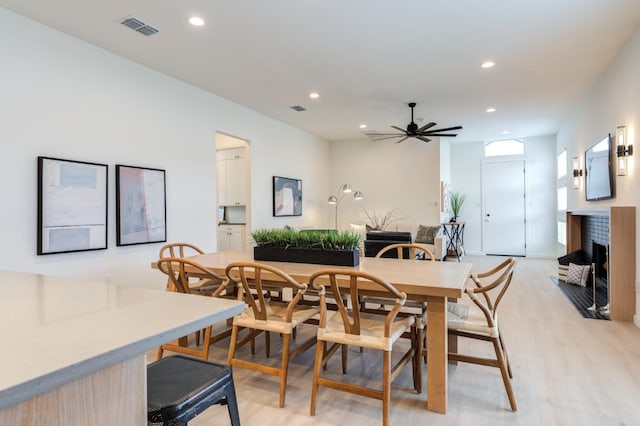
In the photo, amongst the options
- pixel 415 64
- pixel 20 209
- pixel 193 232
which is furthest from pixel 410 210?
pixel 20 209

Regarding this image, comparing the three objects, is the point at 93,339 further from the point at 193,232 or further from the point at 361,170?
the point at 361,170

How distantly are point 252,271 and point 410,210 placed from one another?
6.41 metres

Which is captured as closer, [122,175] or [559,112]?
[122,175]

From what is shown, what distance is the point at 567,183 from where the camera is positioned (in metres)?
6.83

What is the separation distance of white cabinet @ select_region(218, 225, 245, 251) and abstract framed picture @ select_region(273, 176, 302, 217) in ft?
2.29

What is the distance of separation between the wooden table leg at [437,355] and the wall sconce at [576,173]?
5.07 meters

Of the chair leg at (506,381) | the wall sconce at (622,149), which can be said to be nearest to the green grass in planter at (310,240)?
the chair leg at (506,381)

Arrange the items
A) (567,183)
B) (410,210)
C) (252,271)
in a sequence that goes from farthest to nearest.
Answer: (410,210)
(567,183)
(252,271)

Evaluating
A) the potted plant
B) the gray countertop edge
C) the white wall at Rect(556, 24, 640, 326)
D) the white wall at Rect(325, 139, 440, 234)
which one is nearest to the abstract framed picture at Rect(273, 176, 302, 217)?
the white wall at Rect(325, 139, 440, 234)

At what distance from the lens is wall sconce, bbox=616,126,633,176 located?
3.68m

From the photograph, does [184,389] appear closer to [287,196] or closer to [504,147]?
[287,196]

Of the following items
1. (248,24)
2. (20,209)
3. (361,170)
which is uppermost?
(248,24)

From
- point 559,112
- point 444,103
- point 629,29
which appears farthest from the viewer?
point 559,112

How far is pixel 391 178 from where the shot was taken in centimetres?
847
